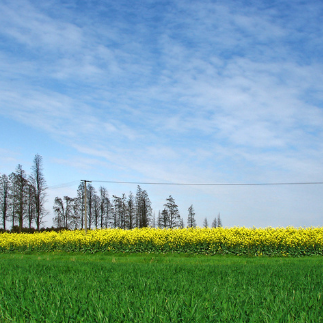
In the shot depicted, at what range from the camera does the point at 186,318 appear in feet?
10.5

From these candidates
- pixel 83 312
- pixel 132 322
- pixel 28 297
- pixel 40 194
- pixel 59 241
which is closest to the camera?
pixel 132 322

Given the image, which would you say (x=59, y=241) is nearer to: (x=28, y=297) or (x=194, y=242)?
(x=194, y=242)

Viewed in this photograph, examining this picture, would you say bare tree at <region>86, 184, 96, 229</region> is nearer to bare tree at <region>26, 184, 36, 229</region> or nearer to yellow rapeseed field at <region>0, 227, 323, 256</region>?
bare tree at <region>26, 184, 36, 229</region>

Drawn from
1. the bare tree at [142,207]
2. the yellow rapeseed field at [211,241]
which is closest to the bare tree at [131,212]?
the bare tree at [142,207]

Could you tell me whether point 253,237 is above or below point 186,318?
below

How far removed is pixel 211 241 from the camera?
2053 cm

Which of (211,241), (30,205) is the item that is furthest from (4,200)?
(211,241)

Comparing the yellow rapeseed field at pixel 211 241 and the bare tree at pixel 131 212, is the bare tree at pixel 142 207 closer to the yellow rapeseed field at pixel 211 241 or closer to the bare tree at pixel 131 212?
the bare tree at pixel 131 212

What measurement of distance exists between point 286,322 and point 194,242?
59.4ft

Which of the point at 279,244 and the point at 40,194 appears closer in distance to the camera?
the point at 279,244

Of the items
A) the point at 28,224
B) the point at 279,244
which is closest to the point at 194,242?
the point at 279,244

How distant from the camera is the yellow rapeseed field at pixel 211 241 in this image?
797 inches

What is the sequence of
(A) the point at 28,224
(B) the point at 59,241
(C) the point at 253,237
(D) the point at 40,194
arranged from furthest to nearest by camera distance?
(A) the point at 28,224, (D) the point at 40,194, (B) the point at 59,241, (C) the point at 253,237

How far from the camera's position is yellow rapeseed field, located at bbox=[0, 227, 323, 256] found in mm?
20250
